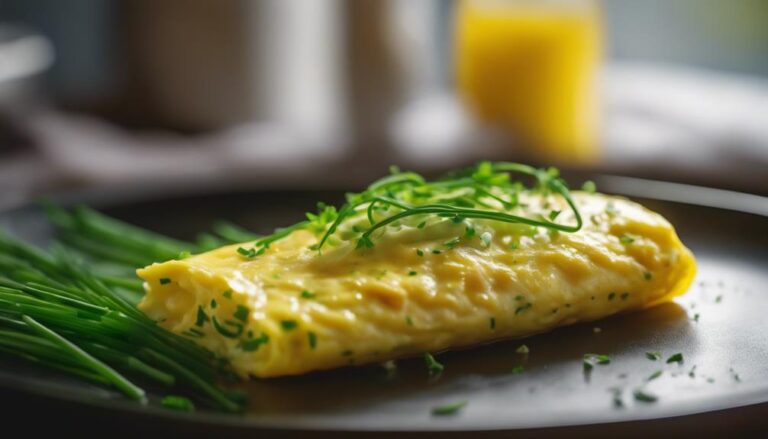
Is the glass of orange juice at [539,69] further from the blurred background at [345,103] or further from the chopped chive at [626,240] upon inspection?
the chopped chive at [626,240]

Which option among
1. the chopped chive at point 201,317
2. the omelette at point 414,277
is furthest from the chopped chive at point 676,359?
the chopped chive at point 201,317

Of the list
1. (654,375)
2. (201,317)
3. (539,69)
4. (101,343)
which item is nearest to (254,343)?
(201,317)

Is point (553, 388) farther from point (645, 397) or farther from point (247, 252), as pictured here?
point (247, 252)

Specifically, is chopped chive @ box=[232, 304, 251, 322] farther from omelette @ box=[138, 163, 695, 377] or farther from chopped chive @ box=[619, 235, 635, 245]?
chopped chive @ box=[619, 235, 635, 245]

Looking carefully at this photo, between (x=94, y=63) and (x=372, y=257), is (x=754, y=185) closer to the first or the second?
(x=372, y=257)

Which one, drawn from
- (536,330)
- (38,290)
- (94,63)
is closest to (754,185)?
(536,330)

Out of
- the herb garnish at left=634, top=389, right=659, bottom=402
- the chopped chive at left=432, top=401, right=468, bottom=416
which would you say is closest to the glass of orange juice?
the herb garnish at left=634, top=389, right=659, bottom=402
